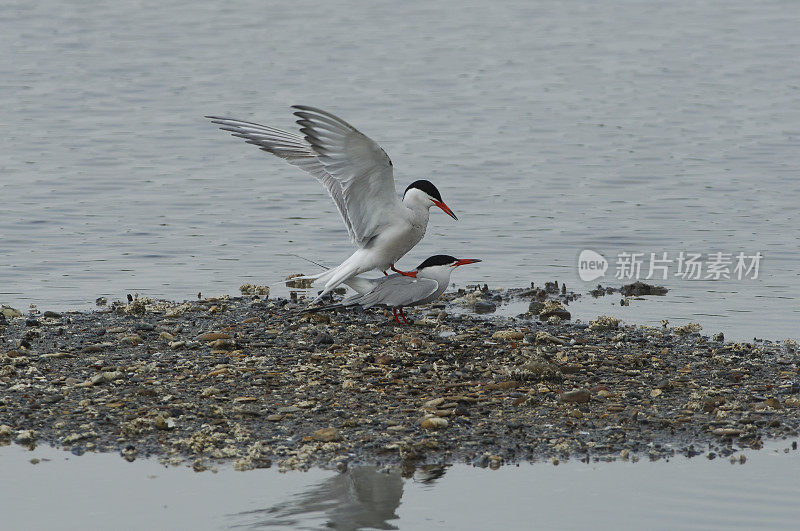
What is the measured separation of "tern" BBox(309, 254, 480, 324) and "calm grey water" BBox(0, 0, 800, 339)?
1.51 meters

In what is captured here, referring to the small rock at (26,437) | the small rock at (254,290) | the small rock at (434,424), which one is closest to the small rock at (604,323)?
the small rock at (434,424)

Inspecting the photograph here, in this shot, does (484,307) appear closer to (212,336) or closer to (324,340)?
(324,340)

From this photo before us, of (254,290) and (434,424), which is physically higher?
(254,290)

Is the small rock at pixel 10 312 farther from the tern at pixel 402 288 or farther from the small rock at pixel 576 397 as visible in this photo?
the small rock at pixel 576 397

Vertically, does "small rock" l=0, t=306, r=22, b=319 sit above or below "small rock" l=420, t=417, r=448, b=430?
above

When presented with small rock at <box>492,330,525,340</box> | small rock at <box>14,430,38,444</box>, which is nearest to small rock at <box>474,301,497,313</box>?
small rock at <box>492,330,525,340</box>

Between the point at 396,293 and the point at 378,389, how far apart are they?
1969 mm

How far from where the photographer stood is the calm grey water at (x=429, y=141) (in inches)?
526

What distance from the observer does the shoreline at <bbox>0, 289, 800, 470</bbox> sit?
23.5 feet

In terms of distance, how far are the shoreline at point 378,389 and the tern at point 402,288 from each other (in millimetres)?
204

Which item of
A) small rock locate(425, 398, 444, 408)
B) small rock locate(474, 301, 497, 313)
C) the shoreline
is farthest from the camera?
small rock locate(474, 301, 497, 313)

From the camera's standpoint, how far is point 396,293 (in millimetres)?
10000

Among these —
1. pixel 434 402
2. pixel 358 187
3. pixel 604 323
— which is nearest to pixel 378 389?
pixel 434 402

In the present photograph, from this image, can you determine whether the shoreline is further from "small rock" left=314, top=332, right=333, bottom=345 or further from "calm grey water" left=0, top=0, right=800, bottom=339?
"calm grey water" left=0, top=0, right=800, bottom=339
